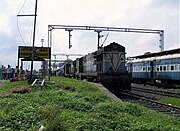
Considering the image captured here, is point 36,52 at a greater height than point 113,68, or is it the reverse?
point 36,52

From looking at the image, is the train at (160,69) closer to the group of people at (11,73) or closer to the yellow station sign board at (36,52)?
the yellow station sign board at (36,52)

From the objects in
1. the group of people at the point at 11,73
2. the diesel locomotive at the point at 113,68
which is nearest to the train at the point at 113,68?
the diesel locomotive at the point at 113,68

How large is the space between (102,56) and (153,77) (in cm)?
1559

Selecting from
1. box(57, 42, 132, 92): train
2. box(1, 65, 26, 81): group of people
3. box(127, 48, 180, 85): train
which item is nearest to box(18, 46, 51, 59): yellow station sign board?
box(1, 65, 26, 81): group of people

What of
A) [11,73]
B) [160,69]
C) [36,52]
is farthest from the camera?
[160,69]

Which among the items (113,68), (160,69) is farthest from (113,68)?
(160,69)

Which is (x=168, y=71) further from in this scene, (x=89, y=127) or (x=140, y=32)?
(x=89, y=127)

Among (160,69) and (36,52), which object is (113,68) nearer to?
(36,52)

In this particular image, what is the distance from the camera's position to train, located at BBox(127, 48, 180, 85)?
32.6m

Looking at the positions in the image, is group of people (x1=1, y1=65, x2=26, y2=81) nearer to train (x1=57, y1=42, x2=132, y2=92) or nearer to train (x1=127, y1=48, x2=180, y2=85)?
train (x1=57, y1=42, x2=132, y2=92)

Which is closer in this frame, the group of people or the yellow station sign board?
the yellow station sign board

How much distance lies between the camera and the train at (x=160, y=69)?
32562 millimetres

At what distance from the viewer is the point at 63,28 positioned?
4756cm

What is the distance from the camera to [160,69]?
36.6 m
